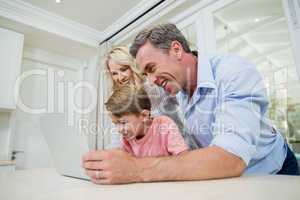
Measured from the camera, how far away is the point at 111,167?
50 centimetres

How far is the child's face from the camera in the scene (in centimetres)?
101

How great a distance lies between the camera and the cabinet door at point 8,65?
2.19 metres

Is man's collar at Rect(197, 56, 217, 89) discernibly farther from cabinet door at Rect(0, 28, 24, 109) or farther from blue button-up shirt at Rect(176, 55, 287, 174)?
cabinet door at Rect(0, 28, 24, 109)

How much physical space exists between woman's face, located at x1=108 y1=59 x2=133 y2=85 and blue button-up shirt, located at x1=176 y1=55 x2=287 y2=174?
1.99 ft

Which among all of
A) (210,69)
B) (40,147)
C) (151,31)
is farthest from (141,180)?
(40,147)

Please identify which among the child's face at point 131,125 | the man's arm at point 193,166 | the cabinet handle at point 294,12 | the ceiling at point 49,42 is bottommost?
the man's arm at point 193,166

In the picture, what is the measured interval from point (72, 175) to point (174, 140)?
1.40 feet

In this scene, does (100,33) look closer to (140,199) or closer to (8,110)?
(8,110)

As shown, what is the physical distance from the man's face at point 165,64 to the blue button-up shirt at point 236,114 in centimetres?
18

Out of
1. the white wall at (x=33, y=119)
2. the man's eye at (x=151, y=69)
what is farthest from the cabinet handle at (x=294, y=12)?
the white wall at (x=33, y=119)

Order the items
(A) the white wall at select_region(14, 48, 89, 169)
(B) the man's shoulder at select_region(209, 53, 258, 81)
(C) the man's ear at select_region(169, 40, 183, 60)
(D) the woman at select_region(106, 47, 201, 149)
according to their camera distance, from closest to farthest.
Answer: (B) the man's shoulder at select_region(209, 53, 258, 81) → (C) the man's ear at select_region(169, 40, 183, 60) → (D) the woman at select_region(106, 47, 201, 149) → (A) the white wall at select_region(14, 48, 89, 169)

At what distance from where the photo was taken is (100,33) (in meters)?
2.86

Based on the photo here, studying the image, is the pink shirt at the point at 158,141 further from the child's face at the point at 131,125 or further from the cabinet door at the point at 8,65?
the cabinet door at the point at 8,65

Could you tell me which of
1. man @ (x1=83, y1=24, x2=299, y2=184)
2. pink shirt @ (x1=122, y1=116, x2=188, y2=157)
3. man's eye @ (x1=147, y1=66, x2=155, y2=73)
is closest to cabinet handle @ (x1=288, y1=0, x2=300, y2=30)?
man @ (x1=83, y1=24, x2=299, y2=184)
